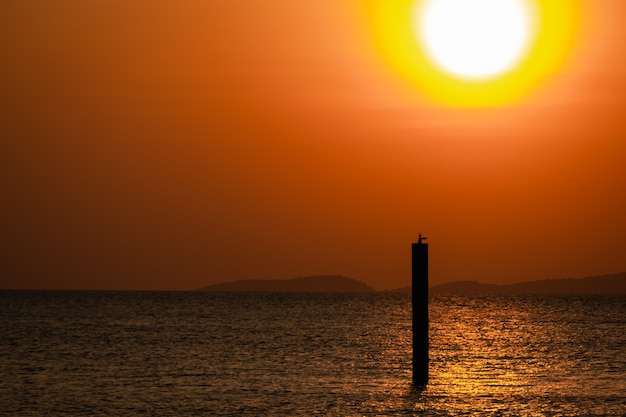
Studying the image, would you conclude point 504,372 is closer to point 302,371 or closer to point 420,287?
point 302,371

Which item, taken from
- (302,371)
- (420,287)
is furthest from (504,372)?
(420,287)

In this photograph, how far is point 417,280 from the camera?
45.8m

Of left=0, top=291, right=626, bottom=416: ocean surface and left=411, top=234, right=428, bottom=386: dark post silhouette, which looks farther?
left=411, top=234, right=428, bottom=386: dark post silhouette

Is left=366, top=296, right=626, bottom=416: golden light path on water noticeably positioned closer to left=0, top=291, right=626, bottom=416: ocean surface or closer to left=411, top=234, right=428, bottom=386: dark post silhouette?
left=0, top=291, right=626, bottom=416: ocean surface

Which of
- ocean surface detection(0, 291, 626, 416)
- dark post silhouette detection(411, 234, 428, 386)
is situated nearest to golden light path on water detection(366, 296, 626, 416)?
ocean surface detection(0, 291, 626, 416)

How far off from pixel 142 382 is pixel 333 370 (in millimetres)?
10875

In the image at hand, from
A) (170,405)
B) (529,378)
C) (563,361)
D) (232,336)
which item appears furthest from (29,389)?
(232,336)

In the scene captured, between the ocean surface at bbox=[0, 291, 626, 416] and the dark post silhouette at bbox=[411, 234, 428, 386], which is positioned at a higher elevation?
the dark post silhouette at bbox=[411, 234, 428, 386]

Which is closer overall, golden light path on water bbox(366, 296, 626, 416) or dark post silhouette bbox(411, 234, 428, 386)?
golden light path on water bbox(366, 296, 626, 416)

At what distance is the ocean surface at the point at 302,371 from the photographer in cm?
4199

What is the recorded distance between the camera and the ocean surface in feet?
138

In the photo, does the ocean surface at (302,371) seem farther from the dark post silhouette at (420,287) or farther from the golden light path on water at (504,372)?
the dark post silhouette at (420,287)

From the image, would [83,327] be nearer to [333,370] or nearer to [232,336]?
[232,336]

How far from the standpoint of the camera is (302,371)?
5591 centimetres
